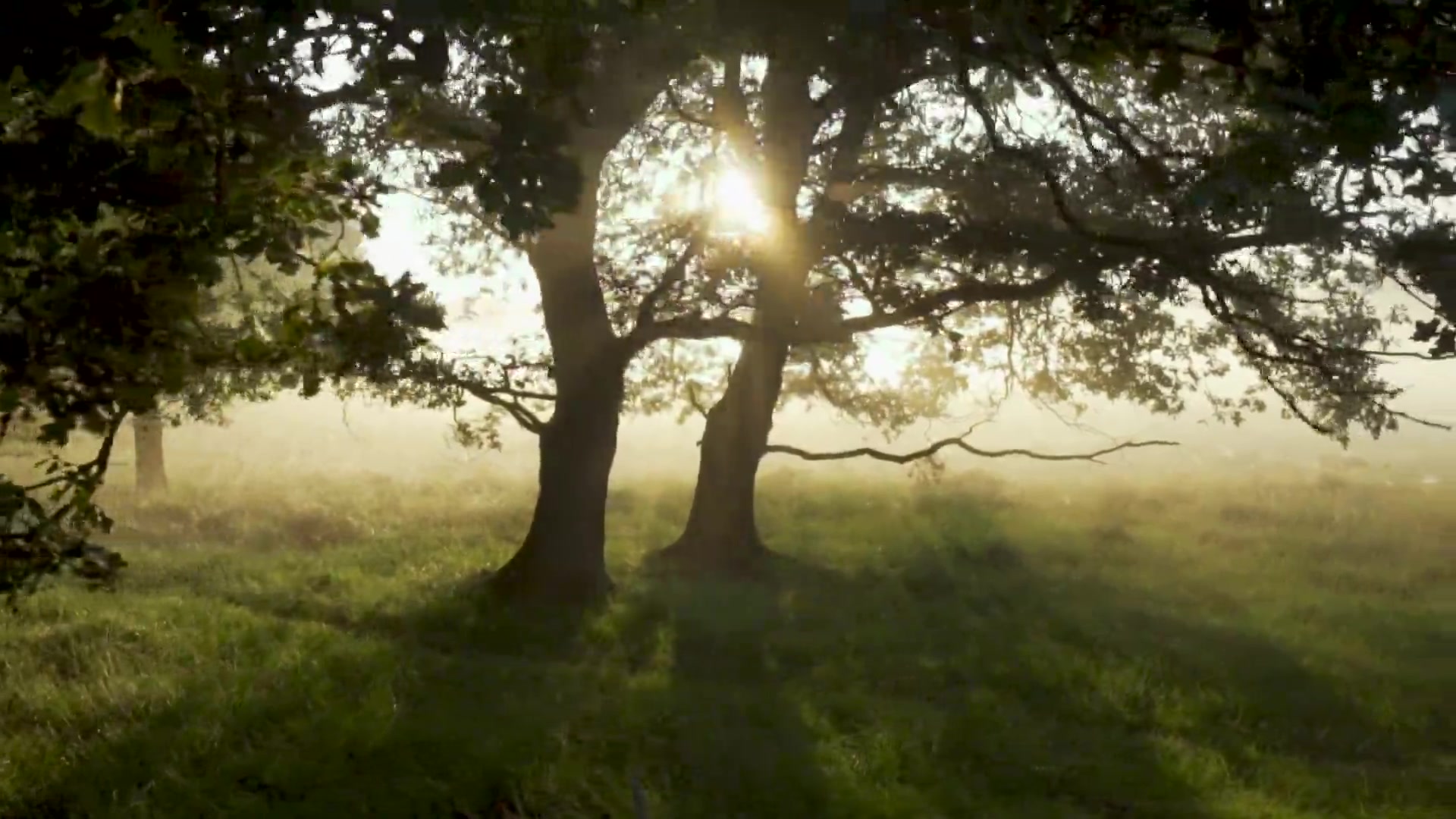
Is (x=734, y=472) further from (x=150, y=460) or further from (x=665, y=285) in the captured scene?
(x=150, y=460)

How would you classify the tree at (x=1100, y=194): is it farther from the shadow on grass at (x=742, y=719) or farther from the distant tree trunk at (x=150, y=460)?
the distant tree trunk at (x=150, y=460)

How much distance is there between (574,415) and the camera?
52.7ft

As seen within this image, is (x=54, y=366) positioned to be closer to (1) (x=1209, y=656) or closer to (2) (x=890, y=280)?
(2) (x=890, y=280)

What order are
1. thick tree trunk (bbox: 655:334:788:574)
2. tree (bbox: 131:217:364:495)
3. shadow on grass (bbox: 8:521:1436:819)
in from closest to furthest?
shadow on grass (bbox: 8:521:1436:819), tree (bbox: 131:217:364:495), thick tree trunk (bbox: 655:334:788:574)

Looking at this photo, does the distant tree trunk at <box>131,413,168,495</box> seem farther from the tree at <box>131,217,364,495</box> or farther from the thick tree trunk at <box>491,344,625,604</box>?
the thick tree trunk at <box>491,344,625,604</box>

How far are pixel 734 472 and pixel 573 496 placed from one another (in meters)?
3.94

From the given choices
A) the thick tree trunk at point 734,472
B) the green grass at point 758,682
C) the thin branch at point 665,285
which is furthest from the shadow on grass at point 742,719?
the thin branch at point 665,285

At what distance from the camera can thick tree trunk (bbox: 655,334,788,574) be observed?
19.0 m

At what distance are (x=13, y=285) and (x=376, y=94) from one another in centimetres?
840

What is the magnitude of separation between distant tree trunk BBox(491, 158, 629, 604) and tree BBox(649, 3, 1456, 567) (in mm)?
2310

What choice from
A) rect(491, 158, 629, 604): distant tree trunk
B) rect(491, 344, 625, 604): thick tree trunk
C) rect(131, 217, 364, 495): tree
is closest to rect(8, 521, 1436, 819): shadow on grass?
rect(491, 344, 625, 604): thick tree trunk

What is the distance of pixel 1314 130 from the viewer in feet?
17.0

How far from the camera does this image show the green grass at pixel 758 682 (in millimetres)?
8781

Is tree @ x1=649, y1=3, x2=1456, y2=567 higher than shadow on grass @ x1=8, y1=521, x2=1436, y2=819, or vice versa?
tree @ x1=649, y1=3, x2=1456, y2=567
